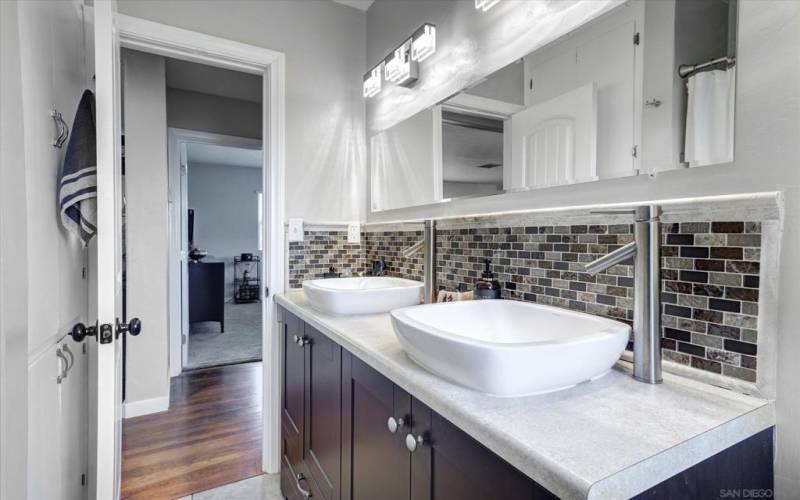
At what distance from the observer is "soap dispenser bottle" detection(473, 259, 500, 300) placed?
1.26 m

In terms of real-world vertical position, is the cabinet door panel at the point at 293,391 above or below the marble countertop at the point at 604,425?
below

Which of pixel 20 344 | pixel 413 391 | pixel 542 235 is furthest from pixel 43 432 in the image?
pixel 542 235

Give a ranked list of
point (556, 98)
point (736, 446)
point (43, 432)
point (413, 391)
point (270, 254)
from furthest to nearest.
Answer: point (270, 254), point (556, 98), point (43, 432), point (413, 391), point (736, 446)

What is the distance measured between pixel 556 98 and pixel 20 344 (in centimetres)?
133

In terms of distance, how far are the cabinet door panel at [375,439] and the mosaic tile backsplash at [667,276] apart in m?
0.56

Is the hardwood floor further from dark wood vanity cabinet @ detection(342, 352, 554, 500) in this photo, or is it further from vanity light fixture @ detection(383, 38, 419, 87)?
vanity light fixture @ detection(383, 38, 419, 87)

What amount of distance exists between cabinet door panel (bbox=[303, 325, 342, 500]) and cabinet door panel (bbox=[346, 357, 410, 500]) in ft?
0.36

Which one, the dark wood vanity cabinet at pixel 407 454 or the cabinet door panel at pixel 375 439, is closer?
the dark wood vanity cabinet at pixel 407 454

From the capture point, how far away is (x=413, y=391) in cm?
77

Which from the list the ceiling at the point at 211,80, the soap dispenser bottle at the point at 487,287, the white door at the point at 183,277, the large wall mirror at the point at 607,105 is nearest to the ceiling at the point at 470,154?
the large wall mirror at the point at 607,105

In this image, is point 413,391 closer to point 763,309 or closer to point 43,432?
point 763,309

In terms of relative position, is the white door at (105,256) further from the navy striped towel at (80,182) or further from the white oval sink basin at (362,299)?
the white oval sink basin at (362,299)

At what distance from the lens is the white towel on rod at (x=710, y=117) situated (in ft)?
2.44

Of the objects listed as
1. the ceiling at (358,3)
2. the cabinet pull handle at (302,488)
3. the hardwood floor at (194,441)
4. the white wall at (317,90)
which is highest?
the ceiling at (358,3)
